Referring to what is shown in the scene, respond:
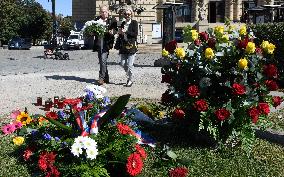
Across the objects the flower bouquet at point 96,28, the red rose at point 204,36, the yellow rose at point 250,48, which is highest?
the flower bouquet at point 96,28

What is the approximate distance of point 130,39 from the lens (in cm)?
1141

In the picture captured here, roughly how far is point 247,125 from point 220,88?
482 mm

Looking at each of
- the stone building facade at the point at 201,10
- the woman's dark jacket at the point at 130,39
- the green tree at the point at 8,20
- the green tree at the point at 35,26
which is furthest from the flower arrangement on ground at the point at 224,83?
the green tree at the point at 35,26


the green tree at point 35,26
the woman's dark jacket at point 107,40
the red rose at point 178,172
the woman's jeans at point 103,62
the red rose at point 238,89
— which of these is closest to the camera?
the red rose at point 178,172

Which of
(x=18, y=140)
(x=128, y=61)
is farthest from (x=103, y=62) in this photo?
(x=18, y=140)

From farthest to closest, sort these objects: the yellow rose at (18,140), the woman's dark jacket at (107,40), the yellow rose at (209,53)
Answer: the woman's dark jacket at (107,40) → the yellow rose at (18,140) → the yellow rose at (209,53)

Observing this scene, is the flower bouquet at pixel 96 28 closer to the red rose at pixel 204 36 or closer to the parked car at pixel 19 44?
the red rose at pixel 204 36

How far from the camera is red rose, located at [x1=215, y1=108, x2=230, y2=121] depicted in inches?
198

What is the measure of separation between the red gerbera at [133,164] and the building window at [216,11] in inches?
2309

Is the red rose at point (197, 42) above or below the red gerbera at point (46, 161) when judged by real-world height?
above

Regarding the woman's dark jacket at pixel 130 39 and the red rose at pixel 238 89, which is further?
the woman's dark jacket at pixel 130 39

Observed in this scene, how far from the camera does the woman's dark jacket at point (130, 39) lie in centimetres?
1134

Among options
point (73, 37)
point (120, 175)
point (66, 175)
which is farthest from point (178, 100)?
point (73, 37)

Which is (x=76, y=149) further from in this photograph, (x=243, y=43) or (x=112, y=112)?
(x=243, y=43)
